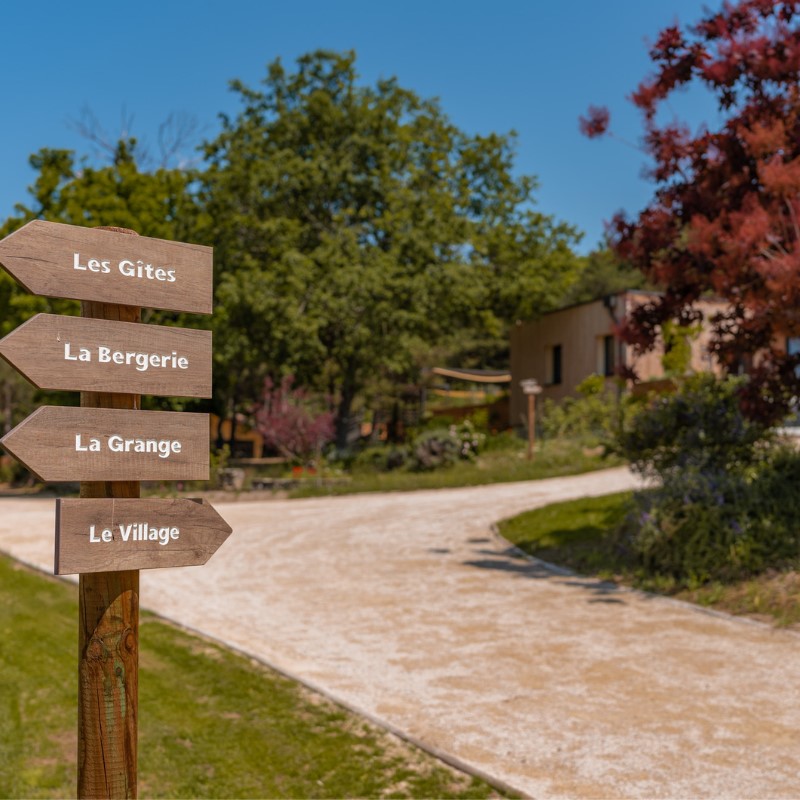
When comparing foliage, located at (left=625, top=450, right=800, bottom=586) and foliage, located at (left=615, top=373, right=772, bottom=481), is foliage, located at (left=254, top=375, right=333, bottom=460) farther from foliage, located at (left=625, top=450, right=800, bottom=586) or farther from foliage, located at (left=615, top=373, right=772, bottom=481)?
foliage, located at (left=625, top=450, right=800, bottom=586)

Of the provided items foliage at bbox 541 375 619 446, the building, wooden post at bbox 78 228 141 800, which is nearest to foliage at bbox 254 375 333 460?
foliage at bbox 541 375 619 446

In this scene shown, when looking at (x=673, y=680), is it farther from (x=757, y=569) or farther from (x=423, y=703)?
(x=757, y=569)

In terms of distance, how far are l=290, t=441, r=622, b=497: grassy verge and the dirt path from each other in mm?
7736

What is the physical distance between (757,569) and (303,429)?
16403mm

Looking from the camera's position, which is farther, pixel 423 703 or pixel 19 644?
pixel 19 644

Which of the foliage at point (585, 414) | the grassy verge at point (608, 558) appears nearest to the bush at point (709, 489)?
the grassy verge at point (608, 558)

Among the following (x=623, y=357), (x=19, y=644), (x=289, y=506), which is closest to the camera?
(x=19, y=644)

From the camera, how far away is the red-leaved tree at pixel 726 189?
9.89m

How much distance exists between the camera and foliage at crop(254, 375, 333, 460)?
24953mm

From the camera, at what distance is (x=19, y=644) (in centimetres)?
802

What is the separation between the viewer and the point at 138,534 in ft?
11.5

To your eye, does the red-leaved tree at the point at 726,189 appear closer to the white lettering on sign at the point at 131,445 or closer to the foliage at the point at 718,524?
the foliage at the point at 718,524

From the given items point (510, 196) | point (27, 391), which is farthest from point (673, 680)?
point (27, 391)

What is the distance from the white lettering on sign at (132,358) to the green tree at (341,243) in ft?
70.1
